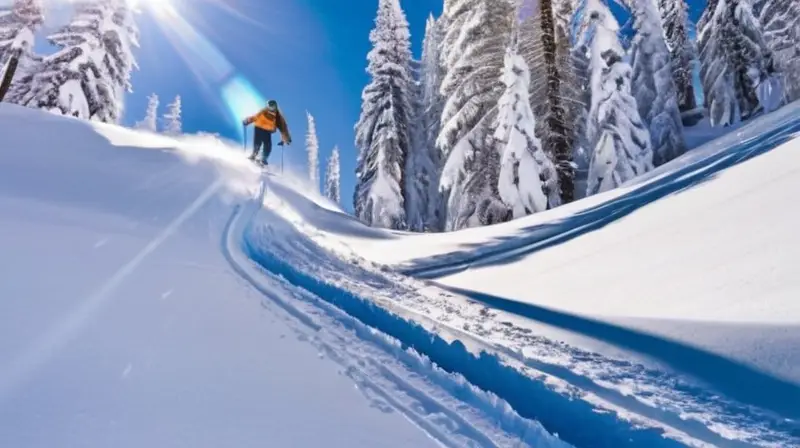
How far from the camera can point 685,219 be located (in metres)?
5.71

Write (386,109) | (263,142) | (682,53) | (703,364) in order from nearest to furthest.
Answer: (703,364), (263,142), (386,109), (682,53)

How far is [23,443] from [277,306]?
231cm

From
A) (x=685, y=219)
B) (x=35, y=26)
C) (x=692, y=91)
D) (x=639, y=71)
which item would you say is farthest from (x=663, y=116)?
(x=35, y=26)

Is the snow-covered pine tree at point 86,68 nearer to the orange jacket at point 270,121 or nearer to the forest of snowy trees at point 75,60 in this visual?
the forest of snowy trees at point 75,60

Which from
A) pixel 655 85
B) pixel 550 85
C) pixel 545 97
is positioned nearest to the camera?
pixel 550 85

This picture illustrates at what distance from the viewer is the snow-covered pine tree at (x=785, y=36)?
72.0 feet

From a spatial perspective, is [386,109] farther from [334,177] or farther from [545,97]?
[334,177]

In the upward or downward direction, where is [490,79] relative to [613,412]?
upward

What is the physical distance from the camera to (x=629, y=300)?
4305mm

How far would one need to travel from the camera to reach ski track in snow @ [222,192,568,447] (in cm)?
256

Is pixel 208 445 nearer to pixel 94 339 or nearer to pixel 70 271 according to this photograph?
pixel 94 339

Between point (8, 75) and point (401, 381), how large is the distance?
3151 cm

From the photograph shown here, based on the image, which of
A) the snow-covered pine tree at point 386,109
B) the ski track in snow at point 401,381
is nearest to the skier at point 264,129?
the snow-covered pine tree at point 386,109

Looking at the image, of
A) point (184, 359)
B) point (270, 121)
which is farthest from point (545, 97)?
point (184, 359)
